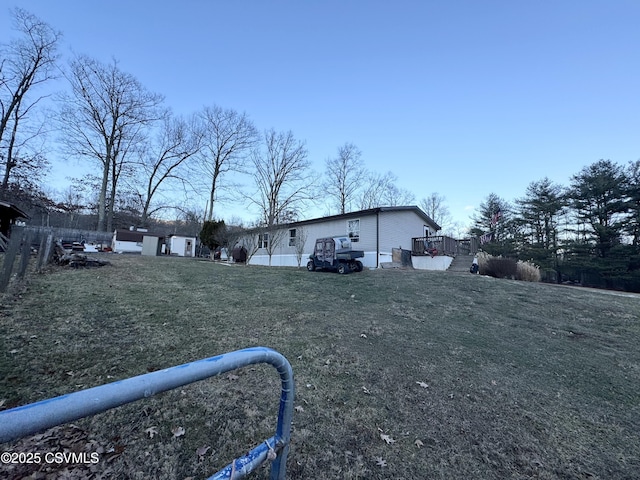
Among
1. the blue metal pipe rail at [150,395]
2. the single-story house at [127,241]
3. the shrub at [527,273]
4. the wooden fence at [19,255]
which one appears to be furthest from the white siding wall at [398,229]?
the single-story house at [127,241]

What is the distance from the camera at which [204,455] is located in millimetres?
2506

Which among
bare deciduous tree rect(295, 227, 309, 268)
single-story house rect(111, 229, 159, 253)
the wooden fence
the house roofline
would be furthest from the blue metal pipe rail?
single-story house rect(111, 229, 159, 253)

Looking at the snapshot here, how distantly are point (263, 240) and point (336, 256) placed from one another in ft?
37.4

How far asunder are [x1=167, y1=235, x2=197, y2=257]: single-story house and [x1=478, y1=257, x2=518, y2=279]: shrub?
35737 millimetres

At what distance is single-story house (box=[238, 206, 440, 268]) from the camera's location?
1775cm

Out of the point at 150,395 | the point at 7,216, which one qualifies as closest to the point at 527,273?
the point at 150,395

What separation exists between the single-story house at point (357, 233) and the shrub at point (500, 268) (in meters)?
5.19

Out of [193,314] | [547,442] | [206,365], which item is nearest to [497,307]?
[547,442]

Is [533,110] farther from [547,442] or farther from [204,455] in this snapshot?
[204,455]

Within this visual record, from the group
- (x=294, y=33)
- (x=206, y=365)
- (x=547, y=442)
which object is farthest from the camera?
(x=294, y=33)

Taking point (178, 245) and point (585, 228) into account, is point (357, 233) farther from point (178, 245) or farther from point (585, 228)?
point (178, 245)

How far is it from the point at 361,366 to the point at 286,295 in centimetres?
477

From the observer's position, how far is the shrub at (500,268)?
15.4 metres

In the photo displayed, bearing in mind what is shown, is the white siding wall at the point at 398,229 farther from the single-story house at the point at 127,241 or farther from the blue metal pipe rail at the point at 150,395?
the single-story house at the point at 127,241
